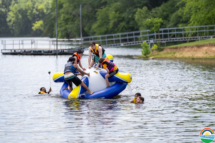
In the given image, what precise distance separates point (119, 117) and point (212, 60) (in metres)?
24.9

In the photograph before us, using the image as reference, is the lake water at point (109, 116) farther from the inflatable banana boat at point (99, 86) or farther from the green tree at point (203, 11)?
the green tree at point (203, 11)

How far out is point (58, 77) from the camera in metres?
16.2

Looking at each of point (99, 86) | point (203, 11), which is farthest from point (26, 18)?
point (99, 86)

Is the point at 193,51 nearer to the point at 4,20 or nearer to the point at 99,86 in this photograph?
the point at 99,86

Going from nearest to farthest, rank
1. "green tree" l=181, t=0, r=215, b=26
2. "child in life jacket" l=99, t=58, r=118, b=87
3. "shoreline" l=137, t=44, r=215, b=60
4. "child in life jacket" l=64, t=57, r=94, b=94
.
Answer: "child in life jacket" l=64, t=57, r=94, b=94 < "child in life jacket" l=99, t=58, r=118, b=87 < "shoreline" l=137, t=44, r=215, b=60 < "green tree" l=181, t=0, r=215, b=26

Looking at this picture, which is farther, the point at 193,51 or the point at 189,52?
the point at 189,52

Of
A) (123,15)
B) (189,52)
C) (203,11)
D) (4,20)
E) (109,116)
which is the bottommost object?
(109,116)

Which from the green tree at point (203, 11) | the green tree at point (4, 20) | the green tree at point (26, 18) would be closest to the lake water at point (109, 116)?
the green tree at point (203, 11)

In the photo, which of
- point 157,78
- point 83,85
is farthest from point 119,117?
point 157,78

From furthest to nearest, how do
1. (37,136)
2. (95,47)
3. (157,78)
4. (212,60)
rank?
1. (212,60)
2. (157,78)
3. (95,47)
4. (37,136)

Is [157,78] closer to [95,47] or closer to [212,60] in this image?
[95,47]

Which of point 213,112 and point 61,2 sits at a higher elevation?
point 61,2

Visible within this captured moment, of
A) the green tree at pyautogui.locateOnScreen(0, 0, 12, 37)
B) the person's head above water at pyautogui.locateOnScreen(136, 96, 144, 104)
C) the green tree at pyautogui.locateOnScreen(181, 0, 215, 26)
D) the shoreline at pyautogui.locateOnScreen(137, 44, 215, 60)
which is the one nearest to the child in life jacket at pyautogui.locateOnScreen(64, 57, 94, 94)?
the person's head above water at pyautogui.locateOnScreen(136, 96, 144, 104)

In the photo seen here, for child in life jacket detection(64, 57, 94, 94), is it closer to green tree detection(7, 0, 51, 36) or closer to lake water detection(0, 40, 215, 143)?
lake water detection(0, 40, 215, 143)
